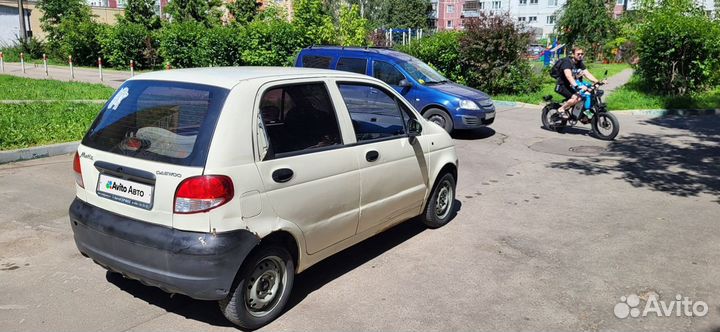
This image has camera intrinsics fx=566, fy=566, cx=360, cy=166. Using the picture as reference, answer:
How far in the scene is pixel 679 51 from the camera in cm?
1572

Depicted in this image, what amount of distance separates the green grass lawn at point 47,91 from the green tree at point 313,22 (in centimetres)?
727

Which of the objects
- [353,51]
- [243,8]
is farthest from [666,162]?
[243,8]

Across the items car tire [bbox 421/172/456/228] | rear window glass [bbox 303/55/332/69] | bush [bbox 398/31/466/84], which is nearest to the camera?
car tire [bbox 421/172/456/228]

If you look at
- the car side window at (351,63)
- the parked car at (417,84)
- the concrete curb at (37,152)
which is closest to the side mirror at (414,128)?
the parked car at (417,84)

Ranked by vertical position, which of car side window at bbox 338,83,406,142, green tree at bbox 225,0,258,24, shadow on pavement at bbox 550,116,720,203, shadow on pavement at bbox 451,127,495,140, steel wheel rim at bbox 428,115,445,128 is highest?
green tree at bbox 225,0,258,24

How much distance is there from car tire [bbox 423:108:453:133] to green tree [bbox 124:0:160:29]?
26.6 m

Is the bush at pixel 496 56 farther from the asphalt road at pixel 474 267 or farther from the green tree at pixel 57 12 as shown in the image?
the green tree at pixel 57 12

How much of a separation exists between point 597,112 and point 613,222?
5.73 m

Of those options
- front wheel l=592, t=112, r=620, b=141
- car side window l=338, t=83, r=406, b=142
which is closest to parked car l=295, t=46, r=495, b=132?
front wheel l=592, t=112, r=620, b=141

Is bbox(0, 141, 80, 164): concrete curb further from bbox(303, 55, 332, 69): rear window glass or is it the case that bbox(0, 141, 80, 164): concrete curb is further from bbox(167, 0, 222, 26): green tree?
bbox(167, 0, 222, 26): green tree

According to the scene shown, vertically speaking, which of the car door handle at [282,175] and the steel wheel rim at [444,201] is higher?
the car door handle at [282,175]

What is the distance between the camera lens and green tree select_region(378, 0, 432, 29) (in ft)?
250

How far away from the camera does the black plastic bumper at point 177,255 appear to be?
11.4ft

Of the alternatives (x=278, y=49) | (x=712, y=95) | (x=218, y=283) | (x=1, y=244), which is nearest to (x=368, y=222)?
(x=218, y=283)
